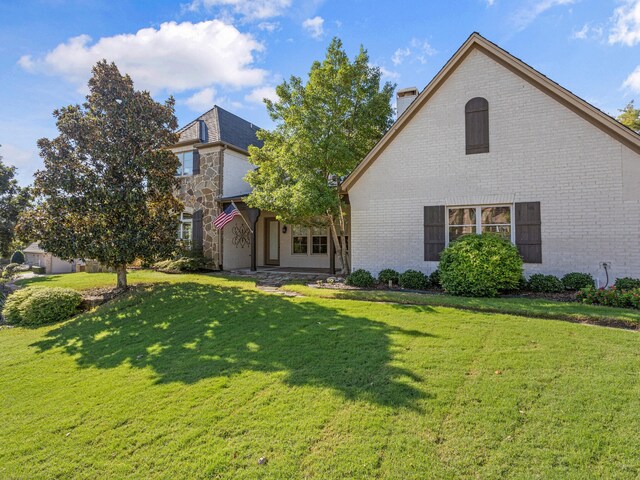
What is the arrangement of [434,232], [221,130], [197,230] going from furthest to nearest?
[221,130]
[197,230]
[434,232]

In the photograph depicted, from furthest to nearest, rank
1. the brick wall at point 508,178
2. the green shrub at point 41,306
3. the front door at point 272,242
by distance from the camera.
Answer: the front door at point 272,242 < the green shrub at point 41,306 < the brick wall at point 508,178

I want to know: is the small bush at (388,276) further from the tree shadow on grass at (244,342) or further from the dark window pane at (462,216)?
the tree shadow on grass at (244,342)

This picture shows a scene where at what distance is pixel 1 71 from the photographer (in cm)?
959

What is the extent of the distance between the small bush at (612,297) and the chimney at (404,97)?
8336 mm

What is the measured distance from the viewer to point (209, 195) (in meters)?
16.7

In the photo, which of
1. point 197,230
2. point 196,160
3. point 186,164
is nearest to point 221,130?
point 196,160

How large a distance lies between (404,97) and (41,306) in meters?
13.2

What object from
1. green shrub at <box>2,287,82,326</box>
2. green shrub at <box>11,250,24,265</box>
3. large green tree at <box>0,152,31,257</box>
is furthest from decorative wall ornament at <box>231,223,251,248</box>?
green shrub at <box>11,250,24,265</box>

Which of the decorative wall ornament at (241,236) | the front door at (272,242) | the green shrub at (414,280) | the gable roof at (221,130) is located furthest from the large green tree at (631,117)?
the decorative wall ornament at (241,236)

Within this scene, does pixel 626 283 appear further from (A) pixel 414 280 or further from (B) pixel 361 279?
(B) pixel 361 279

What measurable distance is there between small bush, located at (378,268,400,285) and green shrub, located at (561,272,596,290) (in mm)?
4274

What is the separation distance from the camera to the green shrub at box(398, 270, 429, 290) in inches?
378

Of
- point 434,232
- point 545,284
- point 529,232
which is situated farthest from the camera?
point 434,232

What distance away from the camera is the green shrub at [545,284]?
8312 millimetres
